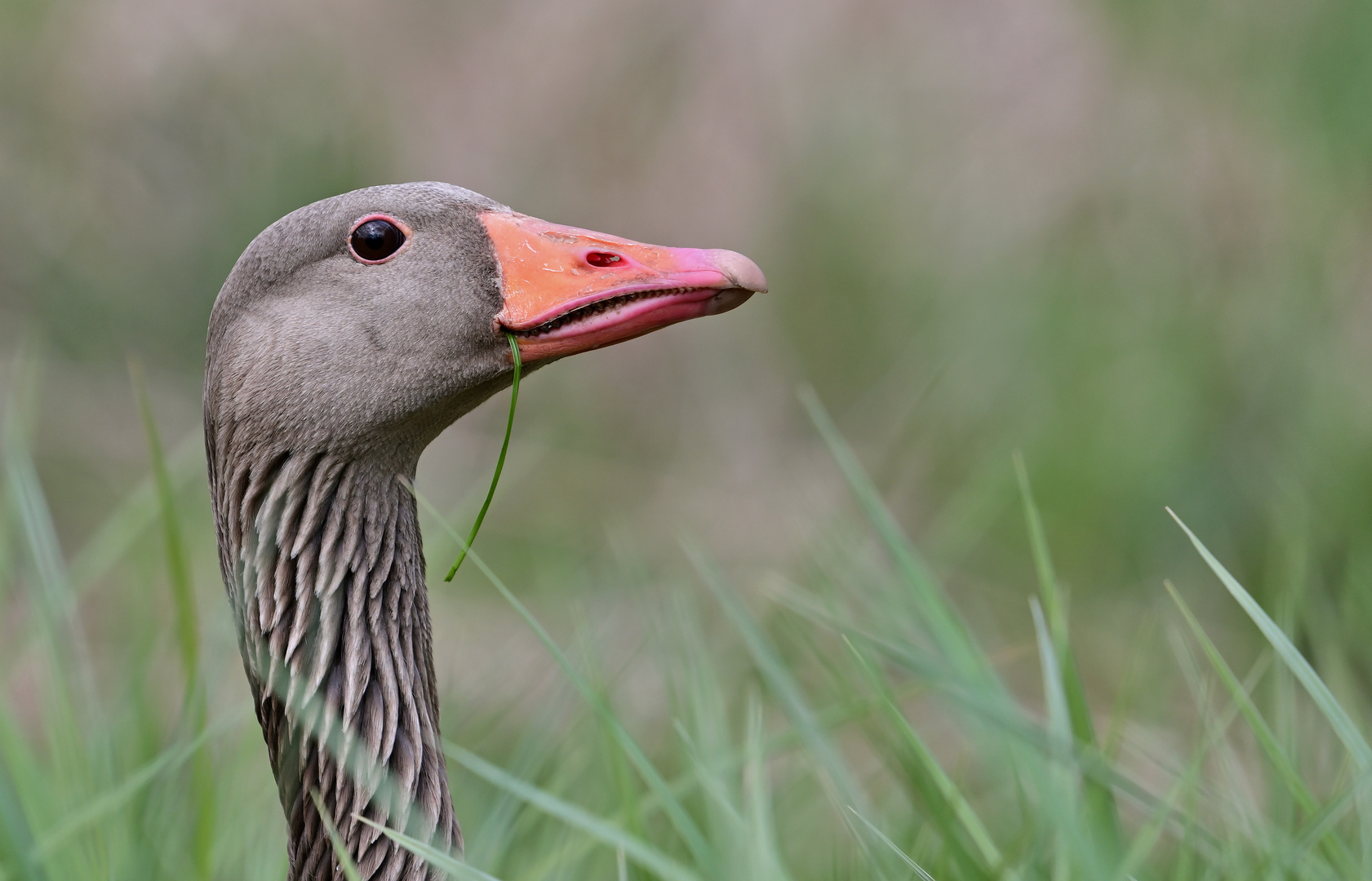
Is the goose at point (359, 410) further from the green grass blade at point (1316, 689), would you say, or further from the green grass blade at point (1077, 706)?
the green grass blade at point (1316, 689)

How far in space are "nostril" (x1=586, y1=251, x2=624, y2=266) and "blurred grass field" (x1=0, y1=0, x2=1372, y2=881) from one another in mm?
615

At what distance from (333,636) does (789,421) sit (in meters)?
5.42

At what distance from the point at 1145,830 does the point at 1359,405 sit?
3951mm

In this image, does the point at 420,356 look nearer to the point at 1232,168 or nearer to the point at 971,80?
the point at 1232,168

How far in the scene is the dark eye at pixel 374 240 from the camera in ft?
8.13

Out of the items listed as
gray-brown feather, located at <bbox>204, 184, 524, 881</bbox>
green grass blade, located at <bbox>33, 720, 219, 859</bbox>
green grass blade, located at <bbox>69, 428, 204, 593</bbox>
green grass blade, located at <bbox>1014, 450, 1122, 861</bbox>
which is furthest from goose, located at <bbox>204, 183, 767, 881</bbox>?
green grass blade, located at <bbox>1014, 450, 1122, 861</bbox>

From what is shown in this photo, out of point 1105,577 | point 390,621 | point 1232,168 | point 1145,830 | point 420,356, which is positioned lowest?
point 1105,577

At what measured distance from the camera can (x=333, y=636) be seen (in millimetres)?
2383

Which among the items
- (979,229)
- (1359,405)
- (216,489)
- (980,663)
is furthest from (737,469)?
(980,663)

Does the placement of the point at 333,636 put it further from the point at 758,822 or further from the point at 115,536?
the point at 758,822

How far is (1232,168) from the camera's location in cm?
604

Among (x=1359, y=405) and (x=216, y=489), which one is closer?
(x=216, y=489)

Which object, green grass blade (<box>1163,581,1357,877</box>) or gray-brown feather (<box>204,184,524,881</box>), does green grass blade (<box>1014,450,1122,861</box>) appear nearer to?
green grass blade (<box>1163,581,1357,877</box>)

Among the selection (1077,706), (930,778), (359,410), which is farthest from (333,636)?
(1077,706)
